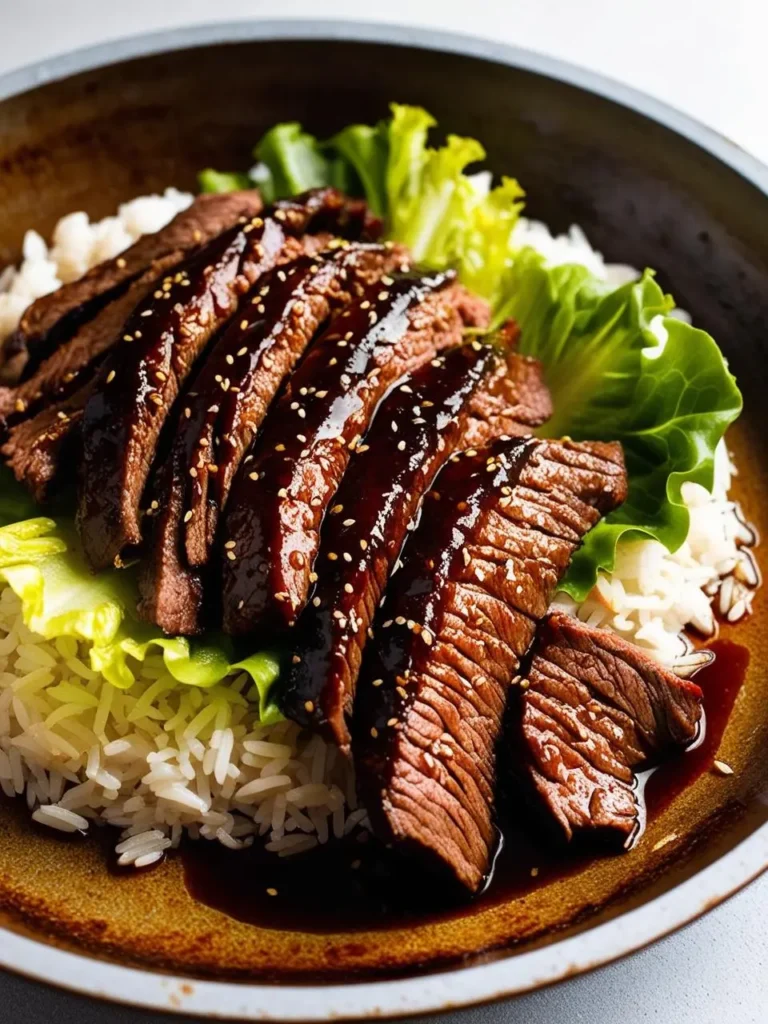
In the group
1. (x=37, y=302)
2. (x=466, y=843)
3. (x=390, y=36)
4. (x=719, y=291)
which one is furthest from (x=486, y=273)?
(x=466, y=843)

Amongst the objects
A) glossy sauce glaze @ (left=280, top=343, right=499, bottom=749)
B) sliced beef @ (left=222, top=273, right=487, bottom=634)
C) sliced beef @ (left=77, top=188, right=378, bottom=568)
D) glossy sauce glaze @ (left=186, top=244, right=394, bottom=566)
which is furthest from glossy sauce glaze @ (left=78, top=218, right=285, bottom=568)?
glossy sauce glaze @ (left=280, top=343, right=499, bottom=749)

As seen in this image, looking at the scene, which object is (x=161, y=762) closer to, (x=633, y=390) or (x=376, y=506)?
(x=376, y=506)

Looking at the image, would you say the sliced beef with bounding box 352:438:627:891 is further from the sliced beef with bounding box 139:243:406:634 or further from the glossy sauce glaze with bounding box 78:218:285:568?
the glossy sauce glaze with bounding box 78:218:285:568

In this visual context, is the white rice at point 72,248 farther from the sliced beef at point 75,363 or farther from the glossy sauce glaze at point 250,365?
the glossy sauce glaze at point 250,365

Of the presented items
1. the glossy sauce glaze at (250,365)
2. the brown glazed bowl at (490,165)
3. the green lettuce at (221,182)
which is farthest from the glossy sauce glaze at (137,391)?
the green lettuce at (221,182)

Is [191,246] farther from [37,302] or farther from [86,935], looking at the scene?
[86,935]

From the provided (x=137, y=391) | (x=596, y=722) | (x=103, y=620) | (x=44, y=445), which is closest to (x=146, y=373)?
(x=137, y=391)

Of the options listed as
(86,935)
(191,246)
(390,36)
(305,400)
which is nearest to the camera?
(86,935)
